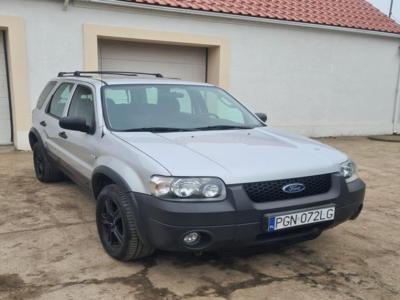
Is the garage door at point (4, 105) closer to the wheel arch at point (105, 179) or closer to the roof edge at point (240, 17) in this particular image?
the roof edge at point (240, 17)

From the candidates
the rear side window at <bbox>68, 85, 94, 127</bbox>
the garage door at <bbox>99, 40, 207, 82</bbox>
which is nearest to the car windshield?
the rear side window at <bbox>68, 85, 94, 127</bbox>

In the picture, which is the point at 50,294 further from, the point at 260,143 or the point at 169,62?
the point at 169,62

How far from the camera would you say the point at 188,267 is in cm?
349

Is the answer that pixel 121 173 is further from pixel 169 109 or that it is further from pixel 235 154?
pixel 169 109

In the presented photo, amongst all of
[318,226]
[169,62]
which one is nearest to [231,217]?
[318,226]

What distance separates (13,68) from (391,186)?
756cm

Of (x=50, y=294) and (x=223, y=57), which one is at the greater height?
(x=223, y=57)

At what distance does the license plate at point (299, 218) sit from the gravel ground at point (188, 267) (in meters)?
0.50

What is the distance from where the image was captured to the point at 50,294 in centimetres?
304

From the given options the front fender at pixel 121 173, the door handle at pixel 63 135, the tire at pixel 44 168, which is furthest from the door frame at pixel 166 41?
the front fender at pixel 121 173

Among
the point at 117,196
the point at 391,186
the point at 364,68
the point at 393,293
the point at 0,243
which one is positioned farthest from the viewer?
the point at 364,68

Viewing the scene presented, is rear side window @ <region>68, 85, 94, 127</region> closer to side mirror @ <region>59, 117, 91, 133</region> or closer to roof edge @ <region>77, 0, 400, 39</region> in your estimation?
side mirror @ <region>59, 117, 91, 133</region>

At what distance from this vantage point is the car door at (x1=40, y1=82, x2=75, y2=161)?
201 inches

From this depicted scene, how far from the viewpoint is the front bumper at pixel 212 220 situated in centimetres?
289
